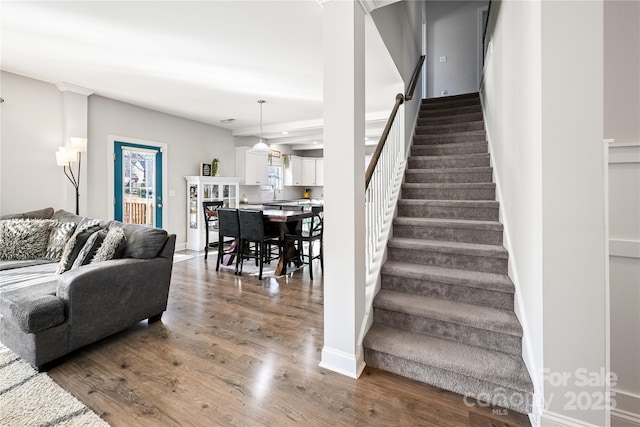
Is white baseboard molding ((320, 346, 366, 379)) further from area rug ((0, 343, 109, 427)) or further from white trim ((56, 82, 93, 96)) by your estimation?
white trim ((56, 82, 93, 96))

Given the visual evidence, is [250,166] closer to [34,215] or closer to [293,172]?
[293,172]

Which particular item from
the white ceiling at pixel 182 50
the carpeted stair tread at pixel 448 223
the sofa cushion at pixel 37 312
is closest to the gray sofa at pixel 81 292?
the sofa cushion at pixel 37 312

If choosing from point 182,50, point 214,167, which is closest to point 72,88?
point 182,50

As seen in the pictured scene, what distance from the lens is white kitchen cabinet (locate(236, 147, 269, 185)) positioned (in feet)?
23.2

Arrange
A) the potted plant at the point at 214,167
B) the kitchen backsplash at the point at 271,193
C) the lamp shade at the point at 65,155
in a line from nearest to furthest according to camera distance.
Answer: the lamp shade at the point at 65,155
the potted plant at the point at 214,167
the kitchen backsplash at the point at 271,193

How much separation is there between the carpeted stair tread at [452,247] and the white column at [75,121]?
4369 millimetres

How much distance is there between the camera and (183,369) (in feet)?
6.41

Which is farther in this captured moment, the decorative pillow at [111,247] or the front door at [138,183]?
the front door at [138,183]

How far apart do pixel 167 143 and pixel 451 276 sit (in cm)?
537

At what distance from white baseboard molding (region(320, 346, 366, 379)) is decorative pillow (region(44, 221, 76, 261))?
9.78 ft

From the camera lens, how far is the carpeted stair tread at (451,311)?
6.11 ft

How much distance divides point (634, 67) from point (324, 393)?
2.29 m

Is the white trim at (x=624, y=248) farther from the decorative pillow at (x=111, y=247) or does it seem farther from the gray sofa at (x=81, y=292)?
the decorative pillow at (x=111, y=247)

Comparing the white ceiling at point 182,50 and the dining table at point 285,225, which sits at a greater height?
the white ceiling at point 182,50
